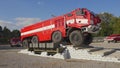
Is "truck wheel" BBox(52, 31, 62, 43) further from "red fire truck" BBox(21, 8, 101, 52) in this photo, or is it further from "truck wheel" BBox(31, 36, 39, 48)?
"truck wheel" BBox(31, 36, 39, 48)

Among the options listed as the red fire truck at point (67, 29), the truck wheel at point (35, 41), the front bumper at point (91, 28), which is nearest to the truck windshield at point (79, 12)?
the red fire truck at point (67, 29)

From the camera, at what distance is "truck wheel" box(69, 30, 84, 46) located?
19.3 m

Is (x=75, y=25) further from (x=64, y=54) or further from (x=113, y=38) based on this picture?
(x=113, y=38)

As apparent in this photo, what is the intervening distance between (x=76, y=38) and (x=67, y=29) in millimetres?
1164

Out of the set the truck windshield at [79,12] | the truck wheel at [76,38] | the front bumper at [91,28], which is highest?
the truck windshield at [79,12]

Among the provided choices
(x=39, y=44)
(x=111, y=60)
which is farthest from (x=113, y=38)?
(x=111, y=60)

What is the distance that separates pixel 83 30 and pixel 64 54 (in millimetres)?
2241

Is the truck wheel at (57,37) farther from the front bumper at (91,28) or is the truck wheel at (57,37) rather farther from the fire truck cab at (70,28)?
the front bumper at (91,28)

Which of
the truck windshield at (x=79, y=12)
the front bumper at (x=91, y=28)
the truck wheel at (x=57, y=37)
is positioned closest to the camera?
the front bumper at (x=91, y=28)

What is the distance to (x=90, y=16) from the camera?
1862 cm

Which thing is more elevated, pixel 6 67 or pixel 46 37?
pixel 46 37

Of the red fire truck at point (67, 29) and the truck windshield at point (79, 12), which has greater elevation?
the truck windshield at point (79, 12)

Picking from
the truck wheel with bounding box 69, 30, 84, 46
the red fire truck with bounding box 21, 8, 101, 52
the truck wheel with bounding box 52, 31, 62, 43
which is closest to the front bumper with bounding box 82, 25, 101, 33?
the red fire truck with bounding box 21, 8, 101, 52

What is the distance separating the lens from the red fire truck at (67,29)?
18828mm
